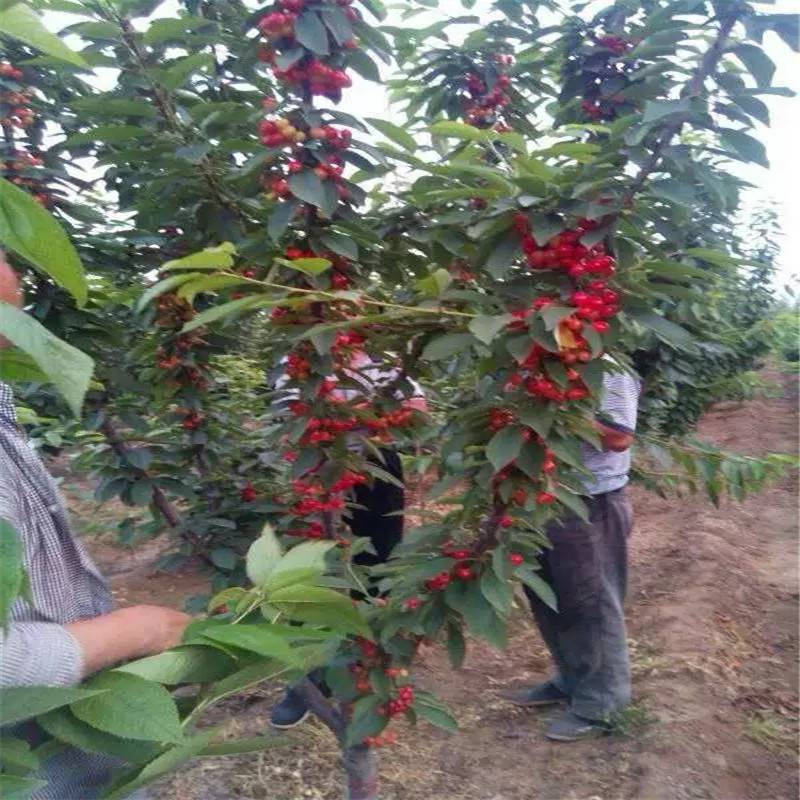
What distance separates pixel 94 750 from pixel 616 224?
104 centimetres

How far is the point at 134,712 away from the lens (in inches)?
29.2

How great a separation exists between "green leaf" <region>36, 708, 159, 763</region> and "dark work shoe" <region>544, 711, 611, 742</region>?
2.32 meters

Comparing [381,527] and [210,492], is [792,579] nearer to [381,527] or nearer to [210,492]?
[381,527]

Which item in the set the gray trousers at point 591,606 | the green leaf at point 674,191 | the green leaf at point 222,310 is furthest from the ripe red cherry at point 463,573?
the gray trousers at point 591,606

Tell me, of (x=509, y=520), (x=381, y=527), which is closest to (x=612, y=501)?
(x=381, y=527)

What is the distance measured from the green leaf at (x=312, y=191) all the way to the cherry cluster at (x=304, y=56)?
186 millimetres

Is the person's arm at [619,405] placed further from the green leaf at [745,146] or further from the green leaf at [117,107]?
the green leaf at [117,107]

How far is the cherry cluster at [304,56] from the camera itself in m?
1.49

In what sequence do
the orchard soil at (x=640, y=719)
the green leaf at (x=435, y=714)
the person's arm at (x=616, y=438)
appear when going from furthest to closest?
the orchard soil at (x=640, y=719) → the person's arm at (x=616, y=438) → the green leaf at (x=435, y=714)

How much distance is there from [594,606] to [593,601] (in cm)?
2

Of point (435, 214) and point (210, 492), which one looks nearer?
point (435, 214)

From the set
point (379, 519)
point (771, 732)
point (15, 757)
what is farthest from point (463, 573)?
point (771, 732)

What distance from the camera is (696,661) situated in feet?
11.1

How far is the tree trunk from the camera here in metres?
1.98
